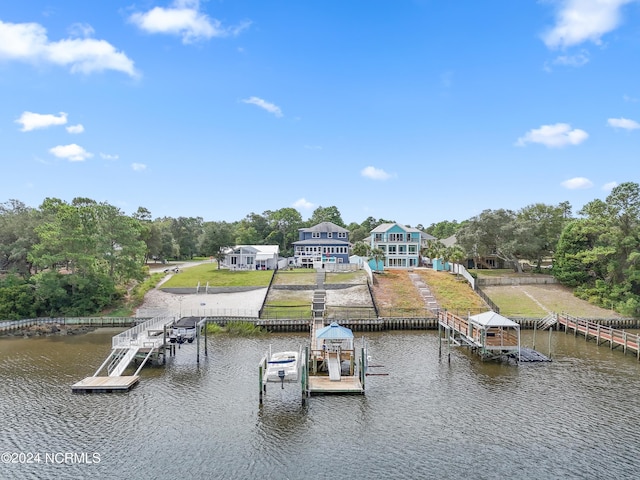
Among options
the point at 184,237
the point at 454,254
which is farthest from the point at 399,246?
the point at 184,237

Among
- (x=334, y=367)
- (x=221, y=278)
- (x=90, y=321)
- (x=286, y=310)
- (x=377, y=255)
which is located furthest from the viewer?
(x=377, y=255)

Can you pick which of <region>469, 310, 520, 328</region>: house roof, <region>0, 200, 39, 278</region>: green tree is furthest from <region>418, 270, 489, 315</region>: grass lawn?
<region>0, 200, 39, 278</region>: green tree

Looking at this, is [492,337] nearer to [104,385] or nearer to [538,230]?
[104,385]

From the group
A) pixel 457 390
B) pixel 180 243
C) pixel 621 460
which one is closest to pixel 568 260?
pixel 457 390

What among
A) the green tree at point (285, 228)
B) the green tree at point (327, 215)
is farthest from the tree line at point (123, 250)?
the green tree at point (327, 215)

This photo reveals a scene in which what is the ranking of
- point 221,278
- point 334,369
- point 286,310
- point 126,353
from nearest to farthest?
point 334,369 < point 126,353 < point 286,310 < point 221,278

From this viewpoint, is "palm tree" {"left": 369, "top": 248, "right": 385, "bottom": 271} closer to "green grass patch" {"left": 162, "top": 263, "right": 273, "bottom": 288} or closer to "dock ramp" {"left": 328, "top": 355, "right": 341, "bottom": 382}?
"green grass patch" {"left": 162, "top": 263, "right": 273, "bottom": 288}
